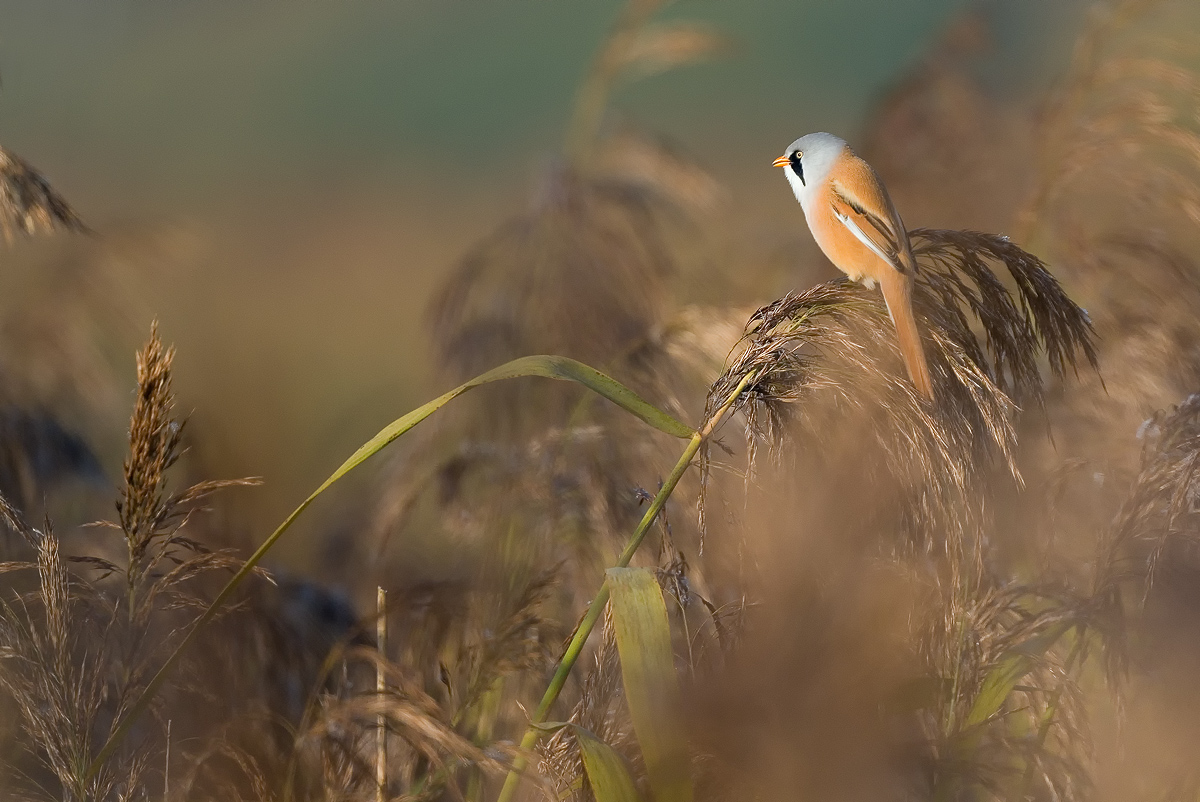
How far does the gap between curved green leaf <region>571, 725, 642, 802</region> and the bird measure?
670 mm

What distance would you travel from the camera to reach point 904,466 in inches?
60.2

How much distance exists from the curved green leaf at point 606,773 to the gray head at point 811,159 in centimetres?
141

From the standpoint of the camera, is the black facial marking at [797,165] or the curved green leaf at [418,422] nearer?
the curved green leaf at [418,422]

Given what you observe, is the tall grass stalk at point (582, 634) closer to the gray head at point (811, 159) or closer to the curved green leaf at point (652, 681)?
the curved green leaf at point (652, 681)

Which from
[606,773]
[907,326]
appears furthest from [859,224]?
[606,773]

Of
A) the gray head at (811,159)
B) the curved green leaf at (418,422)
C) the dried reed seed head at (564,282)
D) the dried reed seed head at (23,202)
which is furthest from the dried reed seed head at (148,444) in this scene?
the dried reed seed head at (564,282)

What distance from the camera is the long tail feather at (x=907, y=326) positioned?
1506 millimetres

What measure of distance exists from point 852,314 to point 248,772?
1.05m

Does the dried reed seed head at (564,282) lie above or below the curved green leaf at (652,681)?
above

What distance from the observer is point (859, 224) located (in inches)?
79.8

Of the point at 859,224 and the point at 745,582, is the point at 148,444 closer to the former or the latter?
the point at 745,582

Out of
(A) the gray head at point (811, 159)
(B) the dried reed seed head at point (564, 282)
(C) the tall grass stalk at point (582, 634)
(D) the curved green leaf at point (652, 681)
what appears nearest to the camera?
(D) the curved green leaf at point (652, 681)

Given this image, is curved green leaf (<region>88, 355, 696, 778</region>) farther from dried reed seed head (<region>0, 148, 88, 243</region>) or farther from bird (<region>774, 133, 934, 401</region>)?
dried reed seed head (<region>0, 148, 88, 243</region>)

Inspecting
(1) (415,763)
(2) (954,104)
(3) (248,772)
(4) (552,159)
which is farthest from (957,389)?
(2) (954,104)
